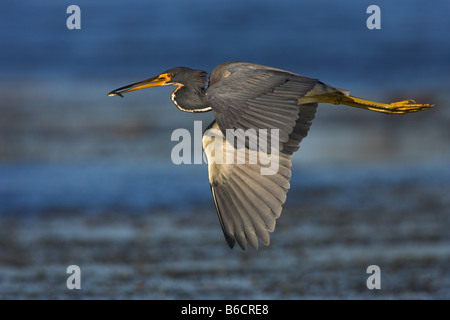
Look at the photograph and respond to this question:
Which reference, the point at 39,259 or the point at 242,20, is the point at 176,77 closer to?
the point at 39,259

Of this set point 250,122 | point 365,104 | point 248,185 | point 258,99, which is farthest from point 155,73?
point 250,122

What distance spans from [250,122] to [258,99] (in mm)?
293

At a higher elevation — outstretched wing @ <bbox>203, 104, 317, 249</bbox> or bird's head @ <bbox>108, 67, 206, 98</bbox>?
bird's head @ <bbox>108, 67, 206, 98</bbox>

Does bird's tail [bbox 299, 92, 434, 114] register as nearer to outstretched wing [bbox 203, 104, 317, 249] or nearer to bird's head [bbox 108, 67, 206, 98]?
outstretched wing [bbox 203, 104, 317, 249]

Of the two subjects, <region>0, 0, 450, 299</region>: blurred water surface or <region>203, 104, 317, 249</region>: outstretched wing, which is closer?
<region>203, 104, 317, 249</region>: outstretched wing

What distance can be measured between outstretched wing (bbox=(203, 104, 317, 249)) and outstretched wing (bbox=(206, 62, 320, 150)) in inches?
8.4

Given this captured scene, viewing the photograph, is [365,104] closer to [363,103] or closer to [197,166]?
[363,103]

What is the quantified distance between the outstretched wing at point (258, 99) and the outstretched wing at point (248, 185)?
21 cm

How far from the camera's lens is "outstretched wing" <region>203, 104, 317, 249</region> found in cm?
493

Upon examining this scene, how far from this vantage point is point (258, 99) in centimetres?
467

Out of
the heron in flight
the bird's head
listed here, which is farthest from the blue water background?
the heron in flight

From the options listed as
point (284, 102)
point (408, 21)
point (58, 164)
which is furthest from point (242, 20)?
point (284, 102)

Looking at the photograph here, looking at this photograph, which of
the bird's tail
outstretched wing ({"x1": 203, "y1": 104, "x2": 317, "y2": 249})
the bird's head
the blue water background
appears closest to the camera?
outstretched wing ({"x1": 203, "y1": 104, "x2": 317, "y2": 249})

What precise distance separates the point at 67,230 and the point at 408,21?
1134 centimetres
